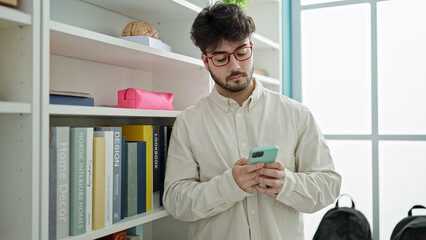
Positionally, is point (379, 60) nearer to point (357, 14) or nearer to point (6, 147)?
point (357, 14)

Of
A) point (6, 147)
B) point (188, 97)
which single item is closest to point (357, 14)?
point (188, 97)

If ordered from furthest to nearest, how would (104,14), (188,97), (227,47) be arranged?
1. (188,97)
2. (104,14)
3. (227,47)

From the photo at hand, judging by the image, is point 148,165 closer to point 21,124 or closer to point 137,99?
point 137,99

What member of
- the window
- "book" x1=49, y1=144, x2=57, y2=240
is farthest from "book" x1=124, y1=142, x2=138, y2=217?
the window

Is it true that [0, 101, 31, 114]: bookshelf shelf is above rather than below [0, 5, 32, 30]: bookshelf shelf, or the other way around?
below

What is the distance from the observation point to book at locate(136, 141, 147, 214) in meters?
1.56

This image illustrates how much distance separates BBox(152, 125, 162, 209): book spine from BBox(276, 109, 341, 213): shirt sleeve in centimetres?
52

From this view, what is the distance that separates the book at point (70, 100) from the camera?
48.2 inches

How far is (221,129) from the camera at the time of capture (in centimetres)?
159

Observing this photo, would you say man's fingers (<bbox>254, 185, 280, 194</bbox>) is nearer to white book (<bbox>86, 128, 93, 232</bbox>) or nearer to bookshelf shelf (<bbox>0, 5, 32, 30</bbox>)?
white book (<bbox>86, 128, 93, 232</bbox>)

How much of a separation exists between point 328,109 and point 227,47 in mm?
1639

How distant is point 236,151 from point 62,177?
0.65 meters

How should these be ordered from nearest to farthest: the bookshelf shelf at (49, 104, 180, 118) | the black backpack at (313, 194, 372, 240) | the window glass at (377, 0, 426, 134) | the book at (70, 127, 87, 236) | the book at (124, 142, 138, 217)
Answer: the black backpack at (313, 194, 372, 240) < the bookshelf shelf at (49, 104, 180, 118) < the book at (70, 127, 87, 236) < the book at (124, 142, 138, 217) < the window glass at (377, 0, 426, 134)

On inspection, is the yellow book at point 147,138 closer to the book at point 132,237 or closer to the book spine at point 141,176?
the book spine at point 141,176
